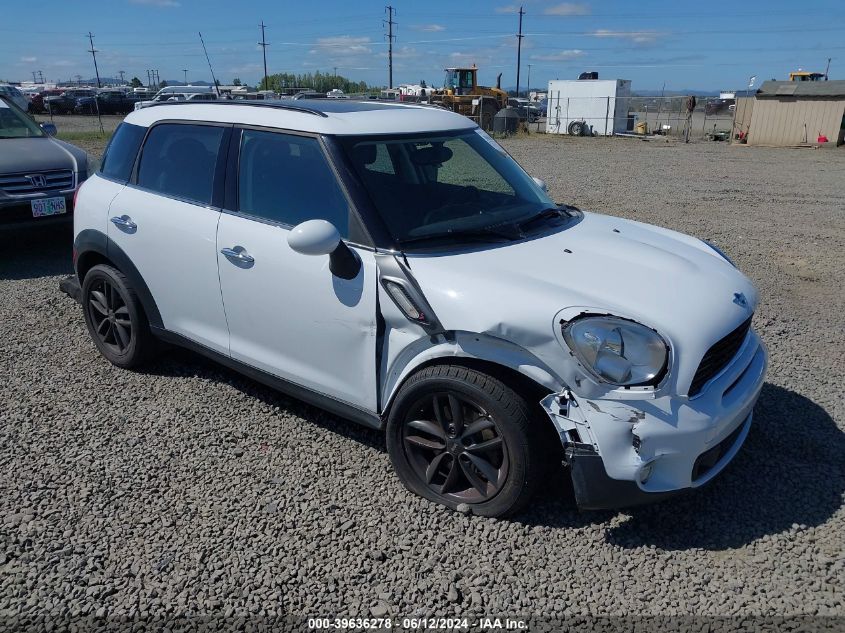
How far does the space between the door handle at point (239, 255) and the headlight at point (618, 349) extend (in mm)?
1758

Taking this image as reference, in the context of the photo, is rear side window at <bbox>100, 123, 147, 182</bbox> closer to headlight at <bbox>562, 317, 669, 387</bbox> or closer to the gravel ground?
the gravel ground

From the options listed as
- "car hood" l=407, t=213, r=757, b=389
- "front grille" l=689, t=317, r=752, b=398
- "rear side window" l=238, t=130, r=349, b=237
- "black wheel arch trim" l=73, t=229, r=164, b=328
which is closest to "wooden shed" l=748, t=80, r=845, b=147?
"car hood" l=407, t=213, r=757, b=389

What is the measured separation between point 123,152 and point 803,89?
86.9 ft

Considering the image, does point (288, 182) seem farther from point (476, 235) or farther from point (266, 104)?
point (476, 235)

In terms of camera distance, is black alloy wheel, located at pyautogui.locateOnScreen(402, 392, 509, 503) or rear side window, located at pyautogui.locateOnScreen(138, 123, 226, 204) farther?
rear side window, located at pyautogui.locateOnScreen(138, 123, 226, 204)

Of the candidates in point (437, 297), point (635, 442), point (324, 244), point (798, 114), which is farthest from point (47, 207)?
point (798, 114)

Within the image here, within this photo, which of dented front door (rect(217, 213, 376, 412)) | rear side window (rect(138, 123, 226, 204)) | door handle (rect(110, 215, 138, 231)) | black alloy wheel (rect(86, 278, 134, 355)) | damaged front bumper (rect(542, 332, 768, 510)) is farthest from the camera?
black alloy wheel (rect(86, 278, 134, 355))

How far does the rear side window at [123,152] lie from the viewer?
4.50m

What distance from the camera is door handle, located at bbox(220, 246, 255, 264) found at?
11.9 feet

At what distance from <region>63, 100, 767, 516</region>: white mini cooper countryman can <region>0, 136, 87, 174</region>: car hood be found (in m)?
3.69

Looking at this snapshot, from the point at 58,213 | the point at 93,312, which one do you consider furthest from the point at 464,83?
the point at 93,312

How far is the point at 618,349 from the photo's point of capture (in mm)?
2764

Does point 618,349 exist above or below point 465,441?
above

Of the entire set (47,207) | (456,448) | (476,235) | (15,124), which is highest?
(15,124)
